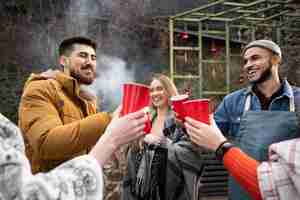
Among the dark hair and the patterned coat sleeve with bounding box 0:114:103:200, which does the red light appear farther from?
the patterned coat sleeve with bounding box 0:114:103:200

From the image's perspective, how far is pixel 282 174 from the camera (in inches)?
59.8

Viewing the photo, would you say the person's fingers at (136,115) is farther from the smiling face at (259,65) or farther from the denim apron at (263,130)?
the smiling face at (259,65)

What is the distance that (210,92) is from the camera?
27.3 ft

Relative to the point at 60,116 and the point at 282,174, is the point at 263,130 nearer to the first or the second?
the point at 60,116

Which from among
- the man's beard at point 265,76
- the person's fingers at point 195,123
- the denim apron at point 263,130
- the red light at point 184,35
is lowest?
the denim apron at point 263,130

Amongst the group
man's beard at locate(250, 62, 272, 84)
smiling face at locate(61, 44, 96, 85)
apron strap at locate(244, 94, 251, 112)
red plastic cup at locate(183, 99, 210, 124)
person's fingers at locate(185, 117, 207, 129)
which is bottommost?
apron strap at locate(244, 94, 251, 112)

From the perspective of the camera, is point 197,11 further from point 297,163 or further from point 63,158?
point 297,163

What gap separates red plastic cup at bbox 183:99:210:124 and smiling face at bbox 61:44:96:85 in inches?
48.3

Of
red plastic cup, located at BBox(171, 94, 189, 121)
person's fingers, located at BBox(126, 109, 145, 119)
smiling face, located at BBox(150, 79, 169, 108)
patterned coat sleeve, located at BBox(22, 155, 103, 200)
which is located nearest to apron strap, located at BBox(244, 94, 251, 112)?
smiling face, located at BBox(150, 79, 169, 108)

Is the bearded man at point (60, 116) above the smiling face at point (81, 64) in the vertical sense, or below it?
below

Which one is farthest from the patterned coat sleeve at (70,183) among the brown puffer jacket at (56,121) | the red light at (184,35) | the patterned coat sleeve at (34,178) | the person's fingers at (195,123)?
the red light at (184,35)

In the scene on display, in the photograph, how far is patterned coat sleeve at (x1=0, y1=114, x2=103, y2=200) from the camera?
108 centimetres

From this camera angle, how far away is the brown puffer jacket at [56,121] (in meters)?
2.24

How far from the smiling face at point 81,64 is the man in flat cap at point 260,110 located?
88cm
